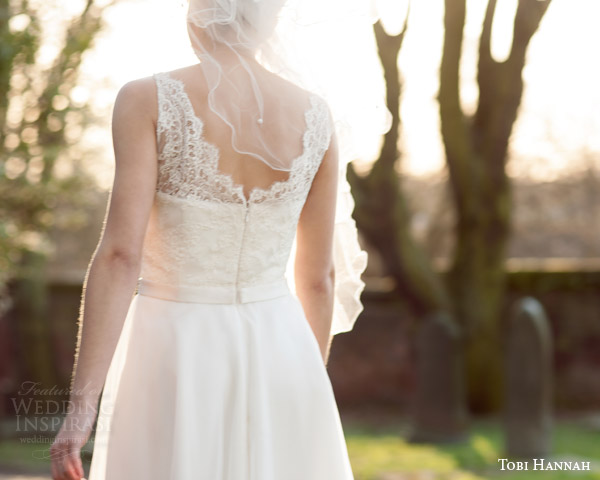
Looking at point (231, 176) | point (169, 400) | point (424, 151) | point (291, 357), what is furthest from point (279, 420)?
point (424, 151)

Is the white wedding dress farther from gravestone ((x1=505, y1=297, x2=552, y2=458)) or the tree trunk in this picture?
the tree trunk

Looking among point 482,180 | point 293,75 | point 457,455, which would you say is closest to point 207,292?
point 293,75

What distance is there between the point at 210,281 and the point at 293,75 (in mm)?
738

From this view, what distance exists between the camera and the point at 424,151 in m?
15.5

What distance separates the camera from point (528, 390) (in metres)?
7.68

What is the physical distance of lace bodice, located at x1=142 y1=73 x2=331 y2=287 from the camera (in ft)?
6.86

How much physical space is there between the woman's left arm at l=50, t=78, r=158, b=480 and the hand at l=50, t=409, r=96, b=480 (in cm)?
4

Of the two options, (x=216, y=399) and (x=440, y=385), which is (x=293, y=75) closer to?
(x=216, y=399)

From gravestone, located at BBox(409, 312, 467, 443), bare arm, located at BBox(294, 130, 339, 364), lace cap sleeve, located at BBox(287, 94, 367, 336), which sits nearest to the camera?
bare arm, located at BBox(294, 130, 339, 364)

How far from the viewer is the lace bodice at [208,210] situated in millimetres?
2090

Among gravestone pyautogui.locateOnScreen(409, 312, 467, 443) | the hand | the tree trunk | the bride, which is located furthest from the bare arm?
the tree trunk

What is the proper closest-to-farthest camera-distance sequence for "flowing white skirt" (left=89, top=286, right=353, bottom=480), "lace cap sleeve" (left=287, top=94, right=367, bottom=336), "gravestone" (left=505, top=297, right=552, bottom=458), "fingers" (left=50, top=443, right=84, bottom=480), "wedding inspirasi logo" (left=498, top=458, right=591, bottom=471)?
"fingers" (left=50, top=443, right=84, bottom=480) → "flowing white skirt" (left=89, top=286, right=353, bottom=480) → "lace cap sleeve" (left=287, top=94, right=367, bottom=336) → "wedding inspirasi logo" (left=498, top=458, right=591, bottom=471) → "gravestone" (left=505, top=297, right=552, bottom=458)

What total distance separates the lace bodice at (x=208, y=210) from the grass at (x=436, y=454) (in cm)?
451

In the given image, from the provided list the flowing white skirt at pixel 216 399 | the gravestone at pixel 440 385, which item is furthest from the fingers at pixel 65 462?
the gravestone at pixel 440 385
